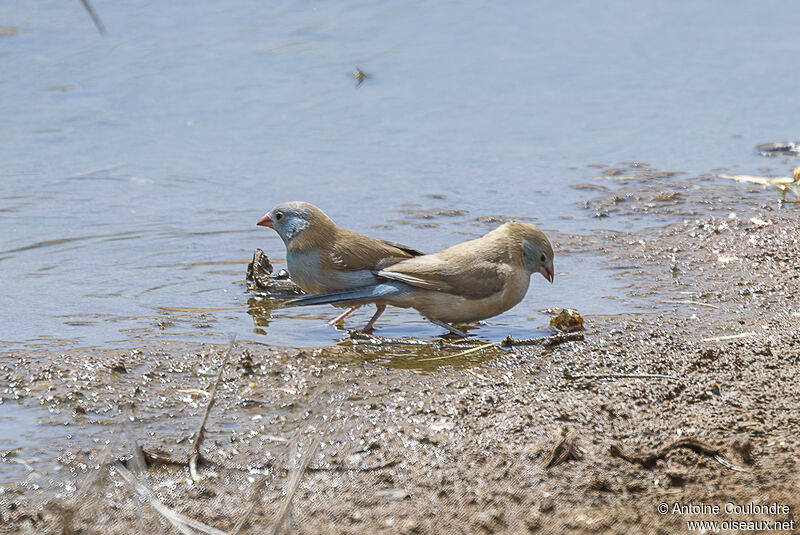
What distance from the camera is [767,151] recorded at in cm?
994

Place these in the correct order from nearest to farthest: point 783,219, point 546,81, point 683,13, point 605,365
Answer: point 605,365 < point 783,219 < point 546,81 < point 683,13

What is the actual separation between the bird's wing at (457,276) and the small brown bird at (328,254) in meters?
0.16

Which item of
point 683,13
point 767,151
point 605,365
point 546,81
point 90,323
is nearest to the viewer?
point 605,365

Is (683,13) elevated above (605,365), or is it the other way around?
(683,13)

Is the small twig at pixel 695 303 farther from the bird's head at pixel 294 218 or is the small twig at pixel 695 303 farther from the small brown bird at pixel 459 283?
the bird's head at pixel 294 218

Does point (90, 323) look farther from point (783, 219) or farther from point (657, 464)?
point (783, 219)

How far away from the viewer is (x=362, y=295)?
6043mm

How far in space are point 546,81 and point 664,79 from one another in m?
1.34

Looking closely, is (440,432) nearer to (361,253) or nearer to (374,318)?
(374,318)

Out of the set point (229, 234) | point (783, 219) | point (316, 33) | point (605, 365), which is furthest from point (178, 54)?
point (605, 365)

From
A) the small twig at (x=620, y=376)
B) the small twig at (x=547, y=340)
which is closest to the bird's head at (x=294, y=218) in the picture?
the small twig at (x=547, y=340)

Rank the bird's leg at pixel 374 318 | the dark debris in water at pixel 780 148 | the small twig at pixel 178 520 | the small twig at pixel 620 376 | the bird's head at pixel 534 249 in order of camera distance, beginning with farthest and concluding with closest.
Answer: the dark debris in water at pixel 780 148
the bird's head at pixel 534 249
the bird's leg at pixel 374 318
the small twig at pixel 620 376
the small twig at pixel 178 520

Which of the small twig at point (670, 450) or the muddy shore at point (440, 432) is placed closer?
the muddy shore at point (440, 432)

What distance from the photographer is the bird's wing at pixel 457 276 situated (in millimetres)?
6004
